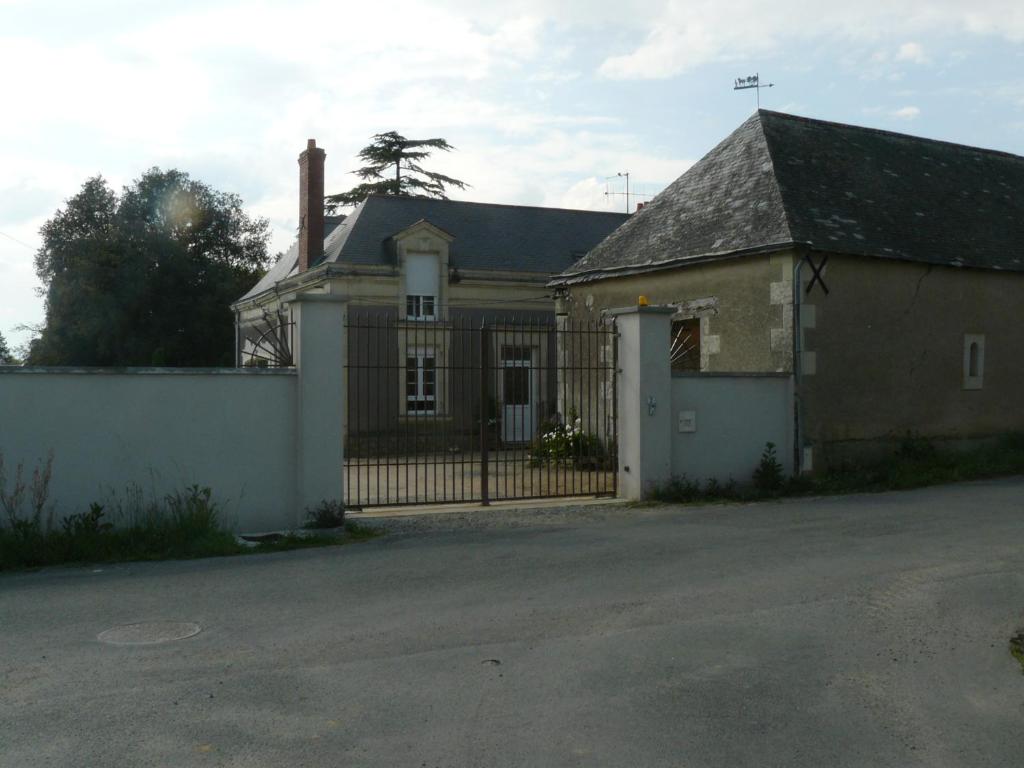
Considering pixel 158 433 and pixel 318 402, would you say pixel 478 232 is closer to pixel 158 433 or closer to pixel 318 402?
pixel 318 402

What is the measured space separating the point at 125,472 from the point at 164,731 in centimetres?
560

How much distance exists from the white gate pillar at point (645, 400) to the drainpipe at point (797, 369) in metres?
2.22

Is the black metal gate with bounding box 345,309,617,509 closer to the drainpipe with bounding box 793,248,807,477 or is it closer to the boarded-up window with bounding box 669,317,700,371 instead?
the boarded-up window with bounding box 669,317,700,371

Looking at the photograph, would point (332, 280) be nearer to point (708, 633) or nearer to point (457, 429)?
point (457, 429)

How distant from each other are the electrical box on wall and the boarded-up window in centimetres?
272

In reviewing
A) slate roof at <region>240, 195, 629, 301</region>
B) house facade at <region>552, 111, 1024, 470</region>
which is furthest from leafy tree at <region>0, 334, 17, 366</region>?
house facade at <region>552, 111, 1024, 470</region>

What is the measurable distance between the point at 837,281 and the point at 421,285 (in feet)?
43.7

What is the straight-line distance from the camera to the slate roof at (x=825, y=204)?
14.6 metres

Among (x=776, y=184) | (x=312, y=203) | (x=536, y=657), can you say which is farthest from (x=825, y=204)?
(x=312, y=203)

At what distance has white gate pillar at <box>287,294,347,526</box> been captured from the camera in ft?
33.8

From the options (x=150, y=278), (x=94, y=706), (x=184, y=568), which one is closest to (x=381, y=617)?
(x=94, y=706)

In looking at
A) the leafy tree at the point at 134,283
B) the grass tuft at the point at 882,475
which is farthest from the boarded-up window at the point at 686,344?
the leafy tree at the point at 134,283

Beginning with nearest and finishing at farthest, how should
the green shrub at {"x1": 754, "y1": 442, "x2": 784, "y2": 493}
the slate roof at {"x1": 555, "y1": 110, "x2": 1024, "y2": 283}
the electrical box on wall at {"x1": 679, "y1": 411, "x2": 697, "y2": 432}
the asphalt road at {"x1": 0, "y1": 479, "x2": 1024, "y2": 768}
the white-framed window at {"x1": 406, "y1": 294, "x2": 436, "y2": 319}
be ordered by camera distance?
the asphalt road at {"x1": 0, "y1": 479, "x2": 1024, "y2": 768}, the electrical box on wall at {"x1": 679, "y1": 411, "x2": 697, "y2": 432}, the green shrub at {"x1": 754, "y1": 442, "x2": 784, "y2": 493}, the slate roof at {"x1": 555, "y1": 110, "x2": 1024, "y2": 283}, the white-framed window at {"x1": 406, "y1": 294, "x2": 436, "y2": 319}

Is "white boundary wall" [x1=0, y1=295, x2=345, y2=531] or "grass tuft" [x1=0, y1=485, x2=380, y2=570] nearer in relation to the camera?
"grass tuft" [x1=0, y1=485, x2=380, y2=570]
